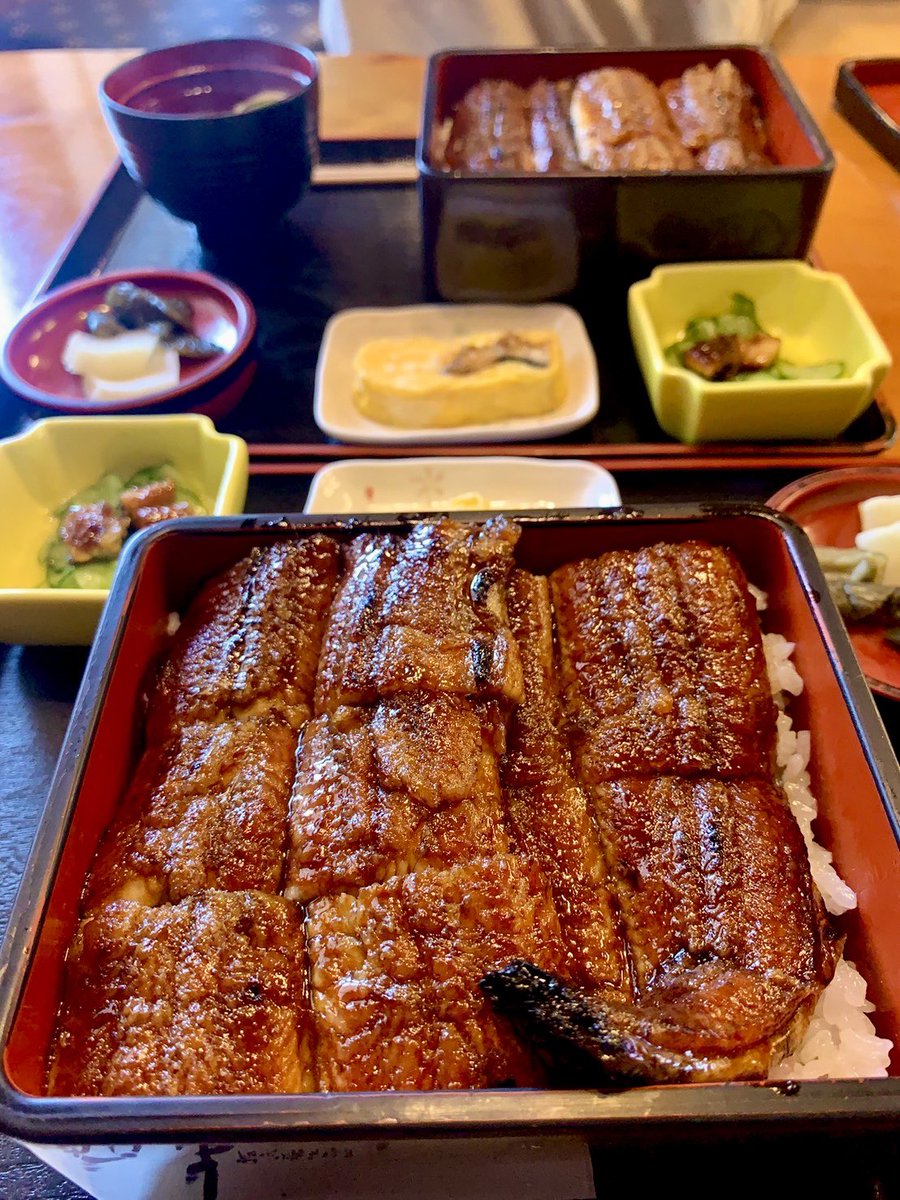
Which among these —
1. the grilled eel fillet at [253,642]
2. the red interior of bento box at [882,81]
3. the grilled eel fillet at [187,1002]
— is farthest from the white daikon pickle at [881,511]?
the red interior of bento box at [882,81]

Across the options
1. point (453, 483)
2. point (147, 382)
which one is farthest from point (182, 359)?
point (453, 483)

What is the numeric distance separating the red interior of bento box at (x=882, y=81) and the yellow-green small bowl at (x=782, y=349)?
1.65m

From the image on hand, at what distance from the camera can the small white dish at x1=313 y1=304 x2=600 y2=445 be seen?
2441 mm

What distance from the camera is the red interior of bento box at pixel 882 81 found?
11.9 feet

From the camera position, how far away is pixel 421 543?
160 centimetres

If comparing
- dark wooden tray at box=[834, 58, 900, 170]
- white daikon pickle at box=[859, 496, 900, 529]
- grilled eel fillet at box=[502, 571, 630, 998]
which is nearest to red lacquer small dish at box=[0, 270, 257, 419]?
grilled eel fillet at box=[502, 571, 630, 998]

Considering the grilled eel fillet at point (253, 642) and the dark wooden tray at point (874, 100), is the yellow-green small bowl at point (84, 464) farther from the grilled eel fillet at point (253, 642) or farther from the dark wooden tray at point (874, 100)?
the dark wooden tray at point (874, 100)

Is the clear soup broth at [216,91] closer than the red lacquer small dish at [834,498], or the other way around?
the red lacquer small dish at [834,498]

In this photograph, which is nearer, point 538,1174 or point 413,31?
point 538,1174

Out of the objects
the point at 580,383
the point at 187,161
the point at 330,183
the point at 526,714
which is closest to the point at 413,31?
the point at 330,183

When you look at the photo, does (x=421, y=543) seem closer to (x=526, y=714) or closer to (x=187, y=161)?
(x=526, y=714)

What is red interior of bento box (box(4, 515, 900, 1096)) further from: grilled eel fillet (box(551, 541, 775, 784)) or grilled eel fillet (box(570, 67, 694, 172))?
grilled eel fillet (box(570, 67, 694, 172))

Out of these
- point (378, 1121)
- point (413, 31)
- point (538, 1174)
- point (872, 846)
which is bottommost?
point (538, 1174)

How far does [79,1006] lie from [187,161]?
2.45m
